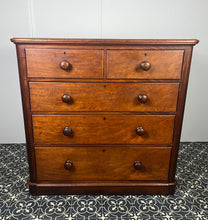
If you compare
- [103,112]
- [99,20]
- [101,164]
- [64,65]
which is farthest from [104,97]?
[99,20]

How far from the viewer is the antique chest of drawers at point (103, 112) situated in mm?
1282

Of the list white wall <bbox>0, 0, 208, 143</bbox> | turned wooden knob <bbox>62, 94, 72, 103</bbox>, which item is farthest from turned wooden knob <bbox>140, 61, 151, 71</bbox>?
white wall <bbox>0, 0, 208, 143</bbox>

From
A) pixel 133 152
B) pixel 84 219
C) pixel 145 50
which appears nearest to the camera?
pixel 145 50

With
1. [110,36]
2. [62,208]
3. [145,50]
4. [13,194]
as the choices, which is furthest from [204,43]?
[13,194]

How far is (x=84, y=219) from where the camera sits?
1384 millimetres

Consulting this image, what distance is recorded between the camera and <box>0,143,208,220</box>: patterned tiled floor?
4.64 feet

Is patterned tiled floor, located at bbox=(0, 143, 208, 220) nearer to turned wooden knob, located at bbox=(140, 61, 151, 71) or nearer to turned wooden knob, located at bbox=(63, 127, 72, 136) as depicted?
turned wooden knob, located at bbox=(63, 127, 72, 136)

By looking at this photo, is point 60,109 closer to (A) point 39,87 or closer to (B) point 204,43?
(A) point 39,87

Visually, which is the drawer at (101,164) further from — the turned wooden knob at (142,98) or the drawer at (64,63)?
the drawer at (64,63)

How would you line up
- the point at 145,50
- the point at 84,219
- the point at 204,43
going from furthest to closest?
the point at 204,43, the point at 84,219, the point at 145,50

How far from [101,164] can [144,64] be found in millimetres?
834

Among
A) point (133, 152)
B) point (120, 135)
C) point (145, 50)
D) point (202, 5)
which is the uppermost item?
point (202, 5)

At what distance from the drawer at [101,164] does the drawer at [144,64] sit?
0.57 metres

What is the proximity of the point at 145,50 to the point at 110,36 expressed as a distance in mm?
831
